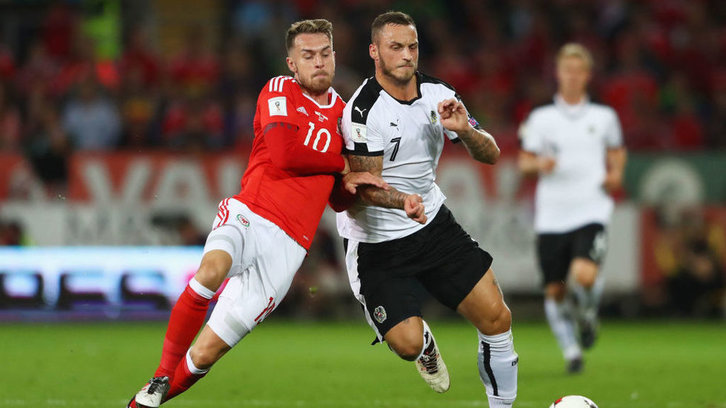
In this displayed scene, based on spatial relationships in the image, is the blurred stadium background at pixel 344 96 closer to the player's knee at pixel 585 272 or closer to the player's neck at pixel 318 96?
the player's knee at pixel 585 272

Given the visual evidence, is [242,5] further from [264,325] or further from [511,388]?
[511,388]

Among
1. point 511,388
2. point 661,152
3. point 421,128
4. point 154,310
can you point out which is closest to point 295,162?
point 421,128

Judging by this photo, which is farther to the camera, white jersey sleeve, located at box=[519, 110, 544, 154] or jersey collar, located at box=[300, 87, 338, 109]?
white jersey sleeve, located at box=[519, 110, 544, 154]

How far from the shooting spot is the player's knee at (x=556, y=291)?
31.0 ft

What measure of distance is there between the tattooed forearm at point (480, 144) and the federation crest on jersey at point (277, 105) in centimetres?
101

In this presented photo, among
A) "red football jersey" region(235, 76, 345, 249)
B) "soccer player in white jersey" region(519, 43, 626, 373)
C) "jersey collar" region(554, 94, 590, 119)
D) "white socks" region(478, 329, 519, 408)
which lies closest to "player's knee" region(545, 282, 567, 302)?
"soccer player in white jersey" region(519, 43, 626, 373)

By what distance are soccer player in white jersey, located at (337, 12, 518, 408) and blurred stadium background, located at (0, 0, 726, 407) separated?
21.3 ft

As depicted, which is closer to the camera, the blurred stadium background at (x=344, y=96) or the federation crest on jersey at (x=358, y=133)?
the federation crest on jersey at (x=358, y=133)

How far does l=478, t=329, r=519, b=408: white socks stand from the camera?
20.4 feet

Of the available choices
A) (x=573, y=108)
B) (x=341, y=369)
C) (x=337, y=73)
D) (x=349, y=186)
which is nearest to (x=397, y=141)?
(x=349, y=186)

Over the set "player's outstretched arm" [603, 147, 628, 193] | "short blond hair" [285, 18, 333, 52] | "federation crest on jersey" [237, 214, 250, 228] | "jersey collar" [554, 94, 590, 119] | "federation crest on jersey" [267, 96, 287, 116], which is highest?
"short blond hair" [285, 18, 333, 52]

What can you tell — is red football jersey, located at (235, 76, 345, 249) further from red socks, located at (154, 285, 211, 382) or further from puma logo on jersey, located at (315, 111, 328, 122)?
red socks, located at (154, 285, 211, 382)

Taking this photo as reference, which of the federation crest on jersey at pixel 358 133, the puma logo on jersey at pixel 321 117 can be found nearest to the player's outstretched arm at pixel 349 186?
the federation crest on jersey at pixel 358 133

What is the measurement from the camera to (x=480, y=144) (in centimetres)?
603
